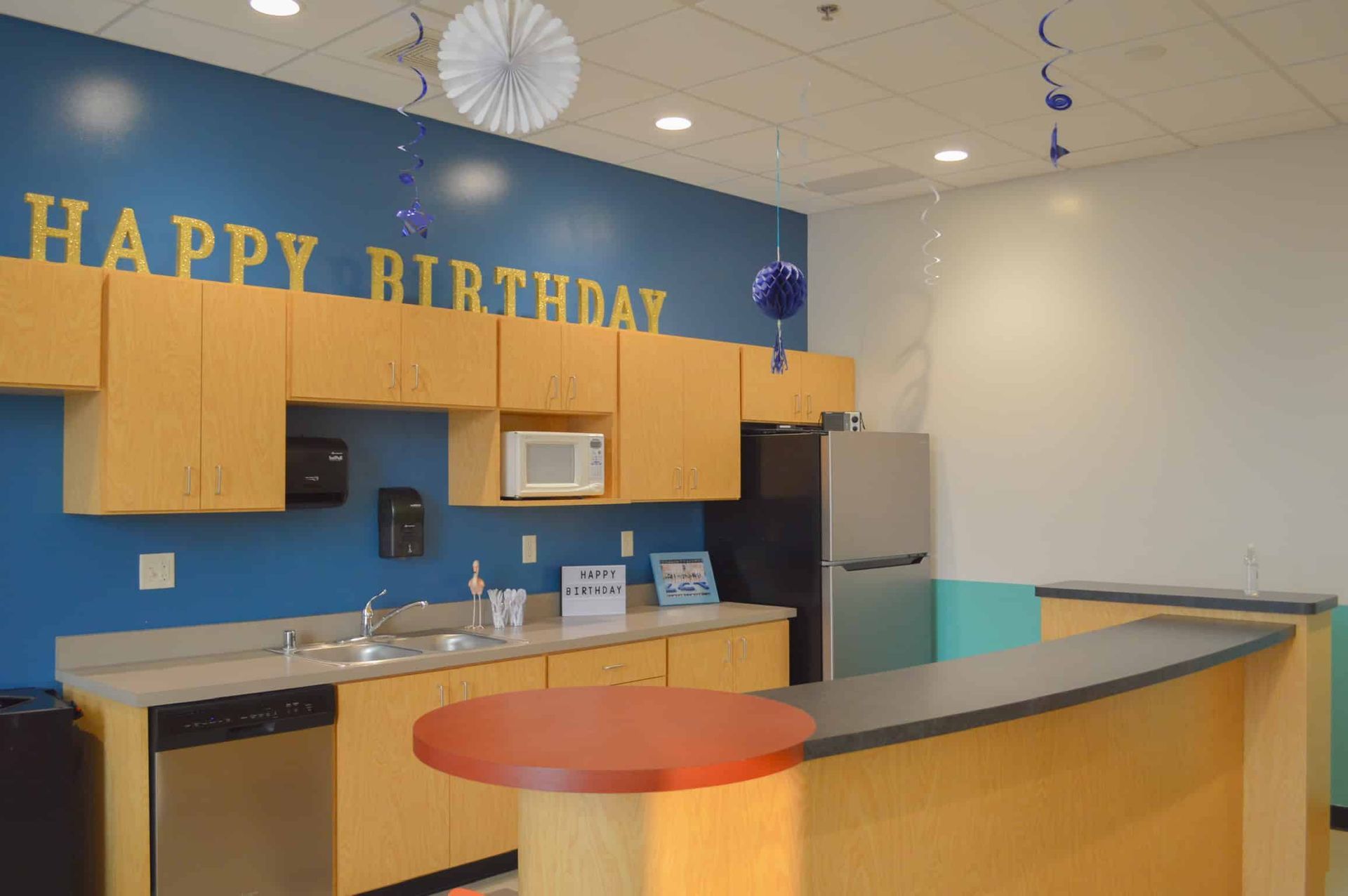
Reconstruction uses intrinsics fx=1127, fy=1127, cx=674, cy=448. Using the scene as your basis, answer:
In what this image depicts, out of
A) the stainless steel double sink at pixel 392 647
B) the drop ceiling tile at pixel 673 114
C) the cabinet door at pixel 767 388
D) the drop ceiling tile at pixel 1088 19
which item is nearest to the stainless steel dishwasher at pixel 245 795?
the stainless steel double sink at pixel 392 647

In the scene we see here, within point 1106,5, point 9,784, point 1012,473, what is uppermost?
point 1106,5

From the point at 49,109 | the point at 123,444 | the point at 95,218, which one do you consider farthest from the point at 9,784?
the point at 49,109

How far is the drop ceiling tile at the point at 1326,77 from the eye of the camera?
405cm

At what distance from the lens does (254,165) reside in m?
4.10

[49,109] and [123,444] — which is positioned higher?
[49,109]

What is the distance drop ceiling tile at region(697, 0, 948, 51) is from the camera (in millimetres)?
3490

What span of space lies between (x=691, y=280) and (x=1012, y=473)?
191cm

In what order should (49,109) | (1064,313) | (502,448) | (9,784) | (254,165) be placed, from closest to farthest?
(9,784)
(49,109)
(254,165)
(502,448)
(1064,313)

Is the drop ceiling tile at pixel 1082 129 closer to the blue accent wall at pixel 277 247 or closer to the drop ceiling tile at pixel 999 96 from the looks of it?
the drop ceiling tile at pixel 999 96

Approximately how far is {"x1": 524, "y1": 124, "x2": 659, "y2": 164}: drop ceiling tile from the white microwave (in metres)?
1.30

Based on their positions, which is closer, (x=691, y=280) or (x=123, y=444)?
(x=123, y=444)

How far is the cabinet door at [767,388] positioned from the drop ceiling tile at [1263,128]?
2109mm

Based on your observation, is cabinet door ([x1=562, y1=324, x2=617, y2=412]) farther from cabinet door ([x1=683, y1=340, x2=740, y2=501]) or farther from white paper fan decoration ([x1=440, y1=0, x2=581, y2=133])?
white paper fan decoration ([x1=440, y1=0, x2=581, y2=133])

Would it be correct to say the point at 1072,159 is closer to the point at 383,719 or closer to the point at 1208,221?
the point at 1208,221
